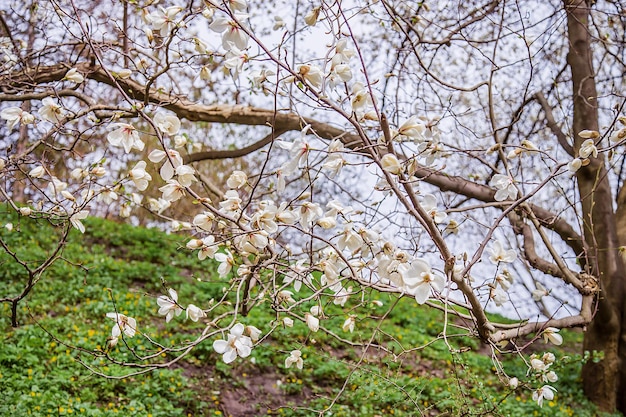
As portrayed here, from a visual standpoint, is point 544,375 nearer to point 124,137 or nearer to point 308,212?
point 308,212

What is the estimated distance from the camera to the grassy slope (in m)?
3.82

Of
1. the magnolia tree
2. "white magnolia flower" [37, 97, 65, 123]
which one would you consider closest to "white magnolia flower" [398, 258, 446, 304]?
the magnolia tree

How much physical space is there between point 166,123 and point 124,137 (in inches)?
7.0

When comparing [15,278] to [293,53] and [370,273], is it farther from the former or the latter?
[370,273]

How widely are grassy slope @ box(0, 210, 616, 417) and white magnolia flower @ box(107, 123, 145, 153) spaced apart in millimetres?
1123

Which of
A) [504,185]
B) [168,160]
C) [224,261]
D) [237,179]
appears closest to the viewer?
[168,160]

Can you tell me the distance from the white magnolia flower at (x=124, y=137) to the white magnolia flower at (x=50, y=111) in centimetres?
77

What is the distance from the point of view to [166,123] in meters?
2.22

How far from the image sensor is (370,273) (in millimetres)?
2602

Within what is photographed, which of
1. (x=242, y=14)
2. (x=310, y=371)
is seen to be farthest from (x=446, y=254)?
(x=310, y=371)

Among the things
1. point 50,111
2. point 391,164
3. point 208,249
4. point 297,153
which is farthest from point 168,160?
point 50,111

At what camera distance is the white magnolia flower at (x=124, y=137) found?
2086mm

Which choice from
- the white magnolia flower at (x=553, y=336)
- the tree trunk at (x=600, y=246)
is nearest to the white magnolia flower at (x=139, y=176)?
the white magnolia flower at (x=553, y=336)

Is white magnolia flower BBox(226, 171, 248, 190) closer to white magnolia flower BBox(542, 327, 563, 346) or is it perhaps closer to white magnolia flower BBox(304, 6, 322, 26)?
white magnolia flower BBox(304, 6, 322, 26)
